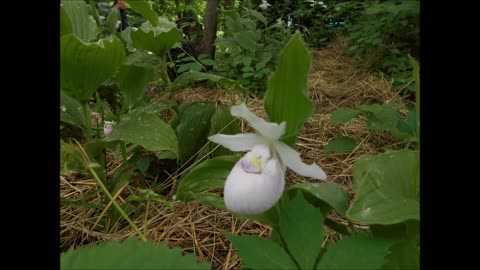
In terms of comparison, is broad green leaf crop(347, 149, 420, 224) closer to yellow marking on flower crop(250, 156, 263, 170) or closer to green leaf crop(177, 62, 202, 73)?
yellow marking on flower crop(250, 156, 263, 170)

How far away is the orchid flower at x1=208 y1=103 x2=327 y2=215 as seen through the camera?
1.95ft

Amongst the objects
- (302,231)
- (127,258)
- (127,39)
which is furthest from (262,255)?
(127,39)

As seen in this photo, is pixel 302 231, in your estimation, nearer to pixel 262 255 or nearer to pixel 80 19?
pixel 262 255

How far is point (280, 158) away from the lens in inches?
27.6

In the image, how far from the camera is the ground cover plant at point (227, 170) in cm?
56

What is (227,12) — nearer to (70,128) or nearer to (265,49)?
(265,49)

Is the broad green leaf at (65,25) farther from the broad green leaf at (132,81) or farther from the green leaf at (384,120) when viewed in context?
the green leaf at (384,120)

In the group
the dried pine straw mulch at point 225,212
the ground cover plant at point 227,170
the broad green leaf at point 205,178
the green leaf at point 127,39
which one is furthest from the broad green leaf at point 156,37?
the broad green leaf at point 205,178

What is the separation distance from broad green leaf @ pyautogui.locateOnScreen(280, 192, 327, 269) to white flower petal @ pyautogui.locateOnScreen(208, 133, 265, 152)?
15 centimetres

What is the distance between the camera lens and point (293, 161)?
0.67 metres

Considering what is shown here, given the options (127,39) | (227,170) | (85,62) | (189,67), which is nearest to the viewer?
(227,170)

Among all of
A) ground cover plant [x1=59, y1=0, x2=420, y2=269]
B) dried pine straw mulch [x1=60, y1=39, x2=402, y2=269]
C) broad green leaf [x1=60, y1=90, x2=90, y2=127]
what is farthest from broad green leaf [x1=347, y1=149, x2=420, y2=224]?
broad green leaf [x1=60, y1=90, x2=90, y2=127]

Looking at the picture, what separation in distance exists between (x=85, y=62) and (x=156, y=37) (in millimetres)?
360
